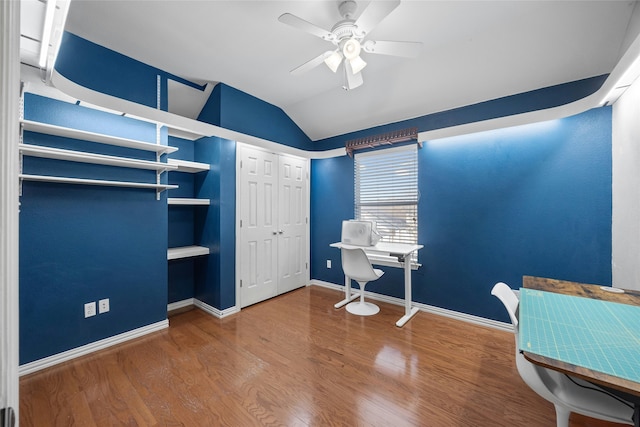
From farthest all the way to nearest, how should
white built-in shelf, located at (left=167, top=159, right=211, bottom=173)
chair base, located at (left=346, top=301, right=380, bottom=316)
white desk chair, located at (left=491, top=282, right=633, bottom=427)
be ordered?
chair base, located at (left=346, top=301, right=380, bottom=316) → white built-in shelf, located at (left=167, top=159, right=211, bottom=173) → white desk chair, located at (left=491, top=282, right=633, bottom=427)

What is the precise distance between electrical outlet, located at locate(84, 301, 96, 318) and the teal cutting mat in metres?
3.19

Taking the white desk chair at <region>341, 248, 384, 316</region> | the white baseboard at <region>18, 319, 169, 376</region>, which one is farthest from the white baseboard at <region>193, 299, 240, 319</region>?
the white desk chair at <region>341, 248, 384, 316</region>

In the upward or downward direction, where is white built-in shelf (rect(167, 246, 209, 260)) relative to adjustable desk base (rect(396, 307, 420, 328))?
upward

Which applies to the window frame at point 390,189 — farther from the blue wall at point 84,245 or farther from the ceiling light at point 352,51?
the blue wall at point 84,245

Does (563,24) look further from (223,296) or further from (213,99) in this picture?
(223,296)

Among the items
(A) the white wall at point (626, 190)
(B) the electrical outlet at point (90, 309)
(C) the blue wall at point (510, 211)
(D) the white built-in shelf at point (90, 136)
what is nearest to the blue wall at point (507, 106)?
(C) the blue wall at point (510, 211)

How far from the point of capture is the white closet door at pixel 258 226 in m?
3.37

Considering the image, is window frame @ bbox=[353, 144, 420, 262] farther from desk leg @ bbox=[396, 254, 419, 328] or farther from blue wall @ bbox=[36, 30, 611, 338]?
desk leg @ bbox=[396, 254, 419, 328]

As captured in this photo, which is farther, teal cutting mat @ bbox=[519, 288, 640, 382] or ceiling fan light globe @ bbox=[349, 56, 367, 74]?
ceiling fan light globe @ bbox=[349, 56, 367, 74]

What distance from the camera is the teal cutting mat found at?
3.11ft

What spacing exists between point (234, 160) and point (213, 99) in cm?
86

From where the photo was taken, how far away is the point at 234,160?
3.25 meters

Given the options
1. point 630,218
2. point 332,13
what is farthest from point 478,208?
point 332,13

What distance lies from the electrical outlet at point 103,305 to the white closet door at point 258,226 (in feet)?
4.35
